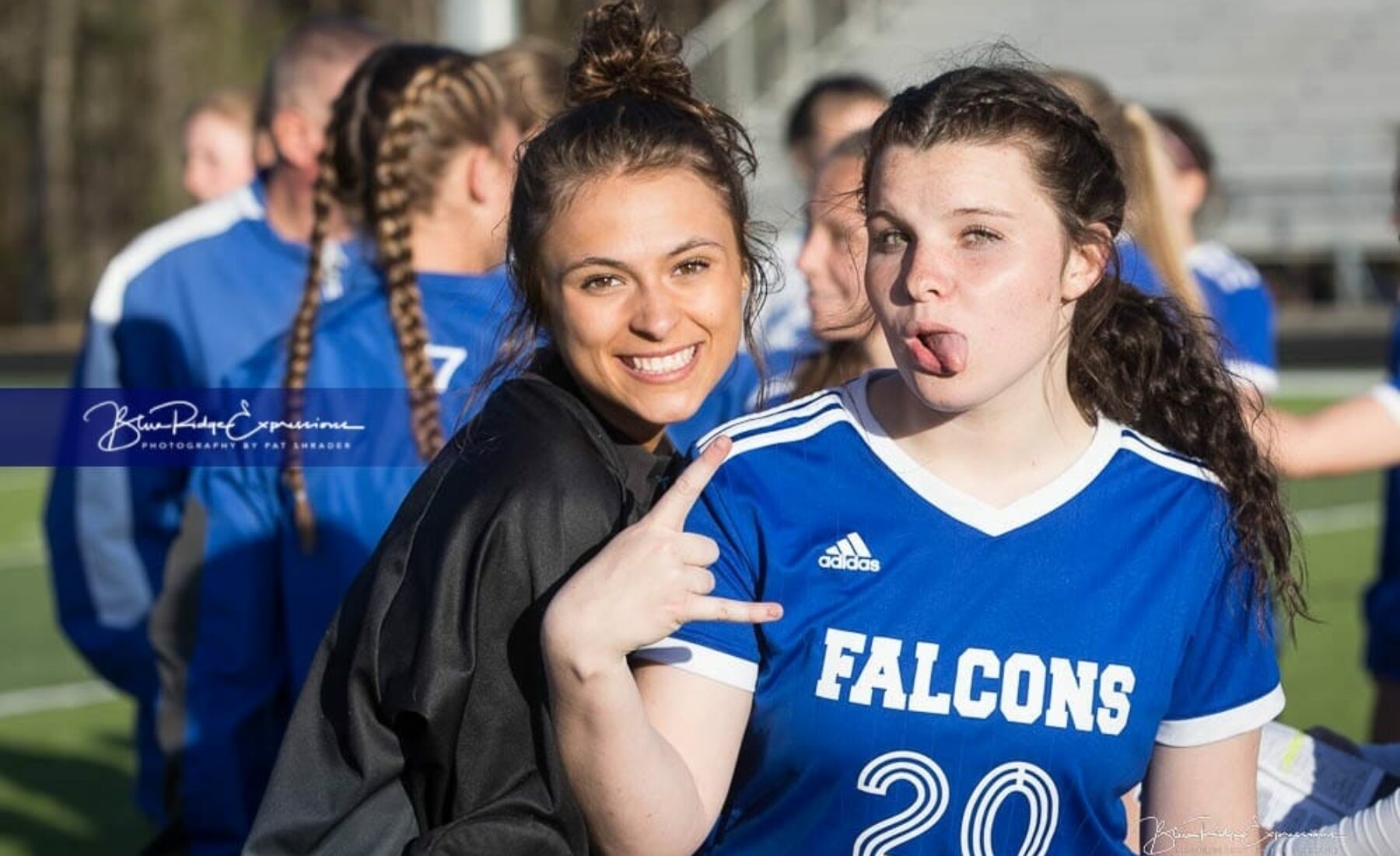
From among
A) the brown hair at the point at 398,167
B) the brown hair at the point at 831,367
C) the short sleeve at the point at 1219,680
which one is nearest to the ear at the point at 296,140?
the brown hair at the point at 398,167

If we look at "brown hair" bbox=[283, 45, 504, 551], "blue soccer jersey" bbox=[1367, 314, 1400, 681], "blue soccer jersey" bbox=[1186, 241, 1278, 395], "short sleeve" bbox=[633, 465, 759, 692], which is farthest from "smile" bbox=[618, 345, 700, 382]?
"blue soccer jersey" bbox=[1367, 314, 1400, 681]

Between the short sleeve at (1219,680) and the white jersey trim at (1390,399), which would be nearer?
the short sleeve at (1219,680)

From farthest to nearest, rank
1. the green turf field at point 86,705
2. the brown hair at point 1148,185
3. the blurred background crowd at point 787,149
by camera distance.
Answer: the blurred background crowd at point 787,149
the green turf field at point 86,705
the brown hair at point 1148,185

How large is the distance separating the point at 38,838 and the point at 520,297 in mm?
4663

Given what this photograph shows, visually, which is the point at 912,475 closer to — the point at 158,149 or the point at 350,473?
the point at 350,473

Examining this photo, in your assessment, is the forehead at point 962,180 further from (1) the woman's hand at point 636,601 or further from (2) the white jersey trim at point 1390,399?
(2) the white jersey trim at point 1390,399

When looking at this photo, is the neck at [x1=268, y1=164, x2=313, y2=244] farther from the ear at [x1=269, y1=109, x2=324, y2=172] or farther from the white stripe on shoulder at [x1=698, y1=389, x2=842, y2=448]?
the white stripe on shoulder at [x1=698, y1=389, x2=842, y2=448]

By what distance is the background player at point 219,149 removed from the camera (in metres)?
8.14

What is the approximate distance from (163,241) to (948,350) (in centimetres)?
336

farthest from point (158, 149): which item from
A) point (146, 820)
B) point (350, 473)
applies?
point (350, 473)

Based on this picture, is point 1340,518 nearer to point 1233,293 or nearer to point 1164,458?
point 1233,293

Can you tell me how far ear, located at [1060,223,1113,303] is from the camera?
2479 mm

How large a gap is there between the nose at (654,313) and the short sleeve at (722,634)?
13.4 inches

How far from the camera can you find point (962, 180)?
238 centimetres
